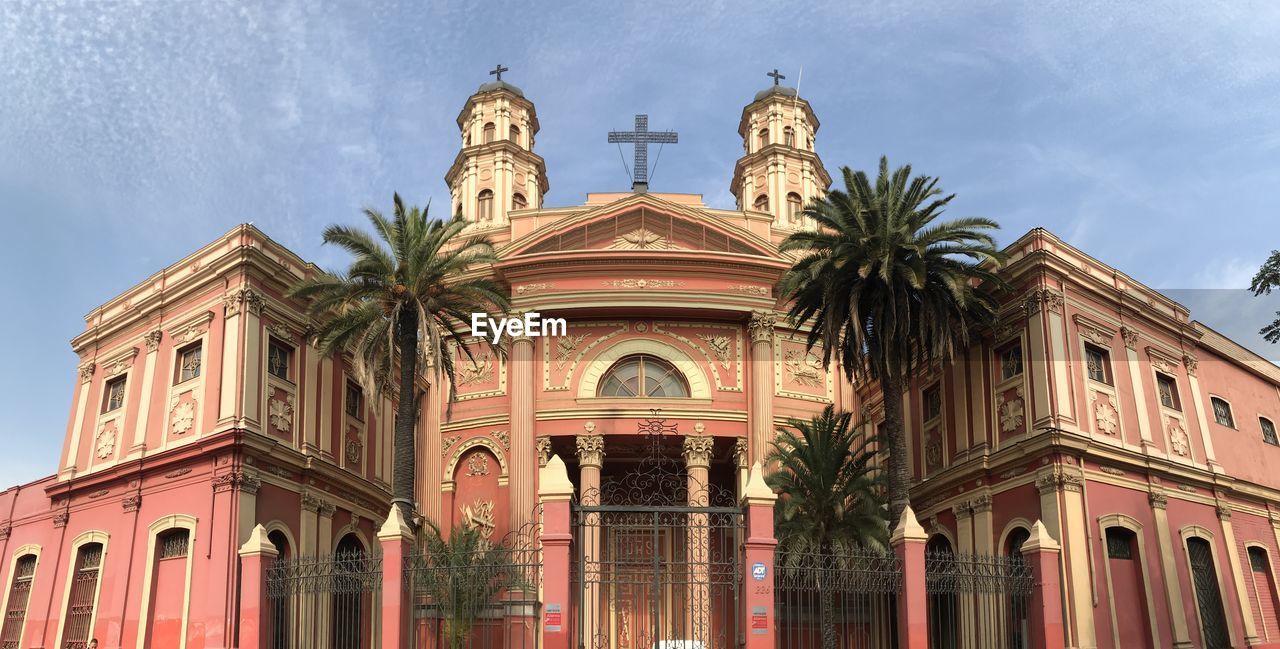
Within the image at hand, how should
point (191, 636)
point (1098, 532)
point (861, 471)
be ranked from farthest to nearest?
point (861, 471) → point (1098, 532) → point (191, 636)

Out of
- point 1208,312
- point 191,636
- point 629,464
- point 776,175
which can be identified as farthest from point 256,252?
point 776,175

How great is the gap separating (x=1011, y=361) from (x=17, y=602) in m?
30.0

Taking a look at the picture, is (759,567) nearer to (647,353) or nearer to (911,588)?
(911,588)

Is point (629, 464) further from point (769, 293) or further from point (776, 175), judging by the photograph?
point (776, 175)

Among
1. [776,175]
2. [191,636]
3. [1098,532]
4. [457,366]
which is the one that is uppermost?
[776,175]


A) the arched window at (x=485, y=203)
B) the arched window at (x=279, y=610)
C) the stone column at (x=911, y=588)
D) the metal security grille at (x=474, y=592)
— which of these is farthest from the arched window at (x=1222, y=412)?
the arched window at (x=485, y=203)

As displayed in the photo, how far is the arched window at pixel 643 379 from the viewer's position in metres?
39.8

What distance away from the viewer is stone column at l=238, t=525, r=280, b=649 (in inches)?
961

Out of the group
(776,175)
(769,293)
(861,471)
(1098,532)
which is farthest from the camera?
(776,175)

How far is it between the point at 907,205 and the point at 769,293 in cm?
892

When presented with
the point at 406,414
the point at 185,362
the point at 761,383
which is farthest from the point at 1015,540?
the point at 185,362

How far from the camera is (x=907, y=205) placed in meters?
32.2

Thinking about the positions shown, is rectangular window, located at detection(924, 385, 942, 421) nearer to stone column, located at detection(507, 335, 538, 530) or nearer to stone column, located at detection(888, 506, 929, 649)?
stone column, located at detection(507, 335, 538, 530)

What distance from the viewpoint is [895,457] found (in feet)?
102
